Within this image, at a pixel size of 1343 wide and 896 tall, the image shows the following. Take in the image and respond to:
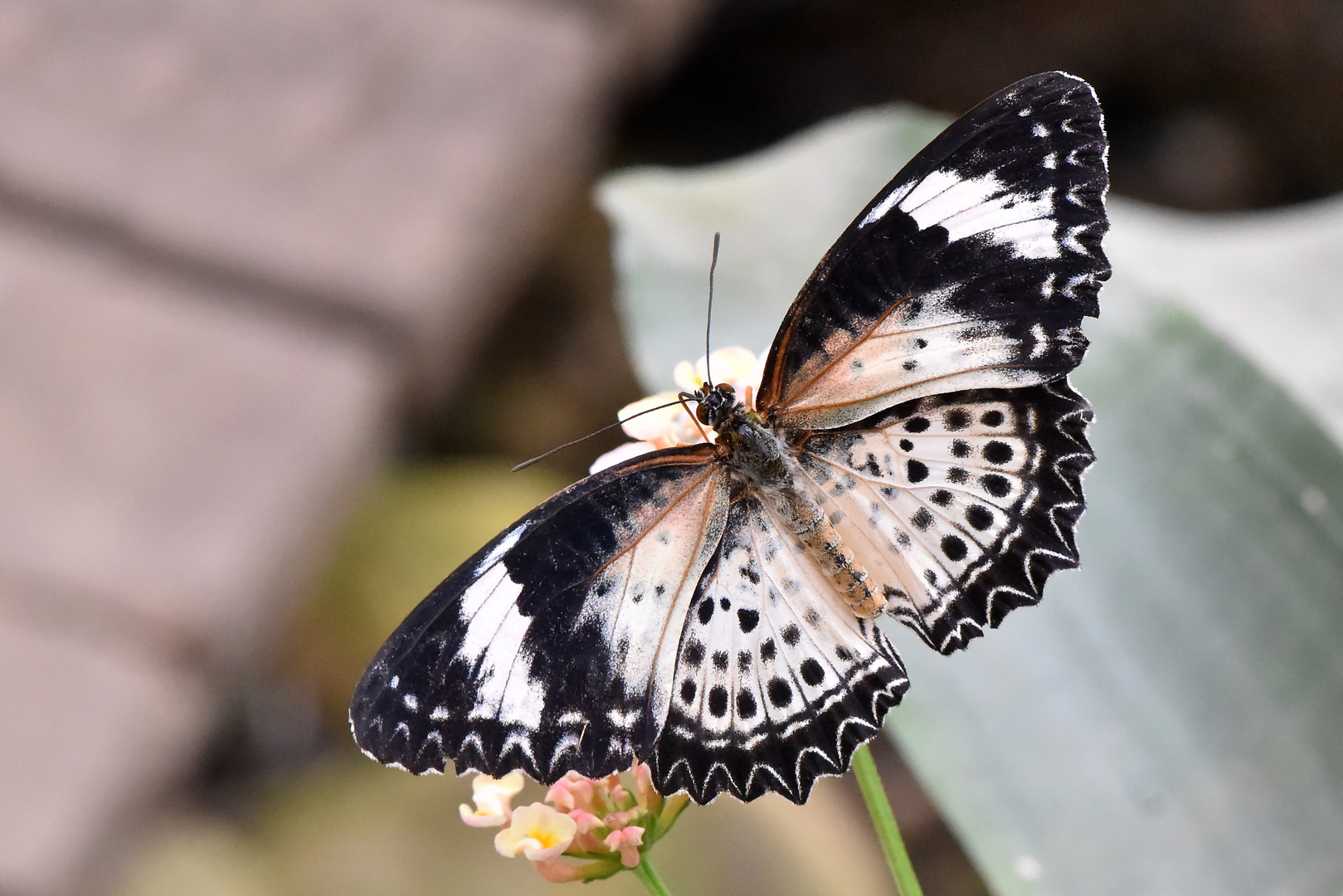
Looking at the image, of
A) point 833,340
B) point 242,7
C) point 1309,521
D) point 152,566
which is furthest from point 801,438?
point 242,7

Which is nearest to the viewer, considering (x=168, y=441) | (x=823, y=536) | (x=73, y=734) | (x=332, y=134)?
(x=823, y=536)

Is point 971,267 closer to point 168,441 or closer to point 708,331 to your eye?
point 708,331

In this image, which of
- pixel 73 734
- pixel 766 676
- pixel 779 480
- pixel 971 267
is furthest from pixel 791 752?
pixel 73 734

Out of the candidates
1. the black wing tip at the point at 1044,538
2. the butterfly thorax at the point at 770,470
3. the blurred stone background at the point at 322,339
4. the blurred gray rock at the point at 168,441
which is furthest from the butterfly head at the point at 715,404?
the blurred gray rock at the point at 168,441

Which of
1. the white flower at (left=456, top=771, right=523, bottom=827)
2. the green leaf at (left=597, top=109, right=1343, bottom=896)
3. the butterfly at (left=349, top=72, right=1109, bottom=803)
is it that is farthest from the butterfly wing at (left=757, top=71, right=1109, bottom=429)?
the white flower at (left=456, top=771, right=523, bottom=827)

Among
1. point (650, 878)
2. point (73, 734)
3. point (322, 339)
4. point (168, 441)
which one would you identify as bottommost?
point (73, 734)

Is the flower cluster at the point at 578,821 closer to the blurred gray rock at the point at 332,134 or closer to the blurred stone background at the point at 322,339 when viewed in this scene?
the blurred stone background at the point at 322,339
